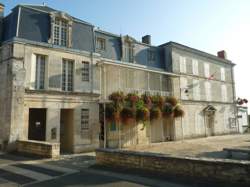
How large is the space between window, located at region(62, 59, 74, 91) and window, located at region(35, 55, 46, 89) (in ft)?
4.10

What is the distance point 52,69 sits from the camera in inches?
517

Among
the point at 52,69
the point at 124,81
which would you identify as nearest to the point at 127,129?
the point at 124,81

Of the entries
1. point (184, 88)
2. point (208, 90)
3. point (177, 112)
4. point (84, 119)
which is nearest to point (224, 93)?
point (208, 90)

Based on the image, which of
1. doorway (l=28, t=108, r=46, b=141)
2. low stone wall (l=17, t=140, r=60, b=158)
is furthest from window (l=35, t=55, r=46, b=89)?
low stone wall (l=17, t=140, r=60, b=158)

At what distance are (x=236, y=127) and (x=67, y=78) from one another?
2183 cm

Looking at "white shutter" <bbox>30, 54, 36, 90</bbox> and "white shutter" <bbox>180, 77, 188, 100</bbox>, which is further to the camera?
"white shutter" <bbox>180, 77, 188, 100</bbox>

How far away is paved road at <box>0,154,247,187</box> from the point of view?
5.96 metres

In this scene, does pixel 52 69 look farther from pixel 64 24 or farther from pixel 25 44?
pixel 64 24

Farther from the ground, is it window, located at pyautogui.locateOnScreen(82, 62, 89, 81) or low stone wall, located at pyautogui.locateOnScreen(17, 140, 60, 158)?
window, located at pyautogui.locateOnScreen(82, 62, 89, 81)

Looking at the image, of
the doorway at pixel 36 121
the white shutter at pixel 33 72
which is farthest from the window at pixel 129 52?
the doorway at pixel 36 121

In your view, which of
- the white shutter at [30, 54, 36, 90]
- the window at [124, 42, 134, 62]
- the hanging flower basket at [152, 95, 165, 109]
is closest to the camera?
the white shutter at [30, 54, 36, 90]

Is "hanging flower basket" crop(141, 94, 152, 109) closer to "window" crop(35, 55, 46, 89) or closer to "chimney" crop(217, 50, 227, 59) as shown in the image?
"window" crop(35, 55, 46, 89)

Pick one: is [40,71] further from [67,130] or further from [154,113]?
[154,113]

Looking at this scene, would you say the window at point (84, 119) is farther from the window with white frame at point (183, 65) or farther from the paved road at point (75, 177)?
the window with white frame at point (183, 65)
